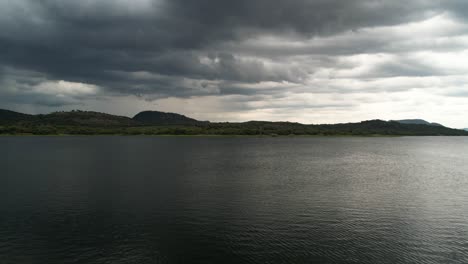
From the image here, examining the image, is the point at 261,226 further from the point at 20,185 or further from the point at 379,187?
the point at 20,185

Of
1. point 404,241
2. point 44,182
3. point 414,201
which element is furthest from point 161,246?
point 44,182

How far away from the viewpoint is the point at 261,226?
37.0 m

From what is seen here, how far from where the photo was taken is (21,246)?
3052 cm

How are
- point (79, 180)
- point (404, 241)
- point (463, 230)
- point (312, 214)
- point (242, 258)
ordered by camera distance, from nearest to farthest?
point (242, 258) → point (404, 241) → point (463, 230) → point (312, 214) → point (79, 180)

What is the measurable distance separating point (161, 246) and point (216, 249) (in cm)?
542

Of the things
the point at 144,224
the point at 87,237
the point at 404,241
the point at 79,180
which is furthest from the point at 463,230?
the point at 79,180

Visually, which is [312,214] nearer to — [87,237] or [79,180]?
[87,237]

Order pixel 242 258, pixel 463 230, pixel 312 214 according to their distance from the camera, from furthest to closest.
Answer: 1. pixel 312 214
2. pixel 463 230
3. pixel 242 258

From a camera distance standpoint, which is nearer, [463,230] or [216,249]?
[216,249]

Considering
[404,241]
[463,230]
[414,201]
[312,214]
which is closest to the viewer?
[404,241]

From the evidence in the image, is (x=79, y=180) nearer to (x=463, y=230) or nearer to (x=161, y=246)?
(x=161, y=246)

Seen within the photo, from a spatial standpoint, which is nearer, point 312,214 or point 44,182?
point 312,214

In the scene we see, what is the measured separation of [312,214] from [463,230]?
16.9 m

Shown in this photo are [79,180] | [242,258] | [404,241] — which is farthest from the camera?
[79,180]
